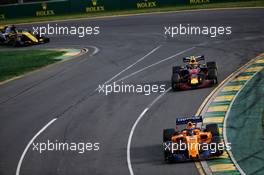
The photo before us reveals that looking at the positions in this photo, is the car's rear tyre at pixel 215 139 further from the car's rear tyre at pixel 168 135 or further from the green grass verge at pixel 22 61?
the green grass verge at pixel 22 61

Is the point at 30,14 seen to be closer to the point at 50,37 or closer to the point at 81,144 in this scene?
the point at 50,37

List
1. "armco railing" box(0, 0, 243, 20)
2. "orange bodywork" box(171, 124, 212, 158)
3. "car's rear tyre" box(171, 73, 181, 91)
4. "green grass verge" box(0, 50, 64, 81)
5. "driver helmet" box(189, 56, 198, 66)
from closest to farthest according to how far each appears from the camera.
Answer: "orange bodywork" box(171, 124, 212, 158) → "car's rear tyre" box(171, 73, 181, 91) → "driver helmet" box(189, 56, 198, 66) → "green grass verge" box(0, 50, 64, 81) → "armco railing" box(0, 0, 243, 20)

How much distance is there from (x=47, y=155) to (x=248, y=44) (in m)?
19.0

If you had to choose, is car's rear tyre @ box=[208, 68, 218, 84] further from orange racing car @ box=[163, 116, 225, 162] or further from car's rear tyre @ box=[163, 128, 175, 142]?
orange racing car @ box=[163, 116, 225, 162]

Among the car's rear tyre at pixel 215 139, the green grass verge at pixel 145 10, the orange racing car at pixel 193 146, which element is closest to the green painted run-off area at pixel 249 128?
the car's rear tyre at pixel 215 139

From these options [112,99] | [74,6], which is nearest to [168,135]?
[112,99]

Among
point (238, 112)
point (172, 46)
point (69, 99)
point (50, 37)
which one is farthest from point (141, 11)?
point (238, 112)

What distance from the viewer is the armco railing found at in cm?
5688

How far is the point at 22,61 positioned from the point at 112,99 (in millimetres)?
13586

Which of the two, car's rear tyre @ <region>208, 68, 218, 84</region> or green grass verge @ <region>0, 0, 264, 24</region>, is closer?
car's rear tyre @ <region>208, 68, 218, 84</region>

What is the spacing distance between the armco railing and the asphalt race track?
740cm

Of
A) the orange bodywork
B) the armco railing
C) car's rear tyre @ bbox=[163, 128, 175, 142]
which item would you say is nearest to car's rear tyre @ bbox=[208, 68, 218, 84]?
car's rear tyre @ bbox=[163, 128, 175, 142]

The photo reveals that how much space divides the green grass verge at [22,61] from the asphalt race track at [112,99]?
4.66 ft

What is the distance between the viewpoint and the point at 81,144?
23250 mm
